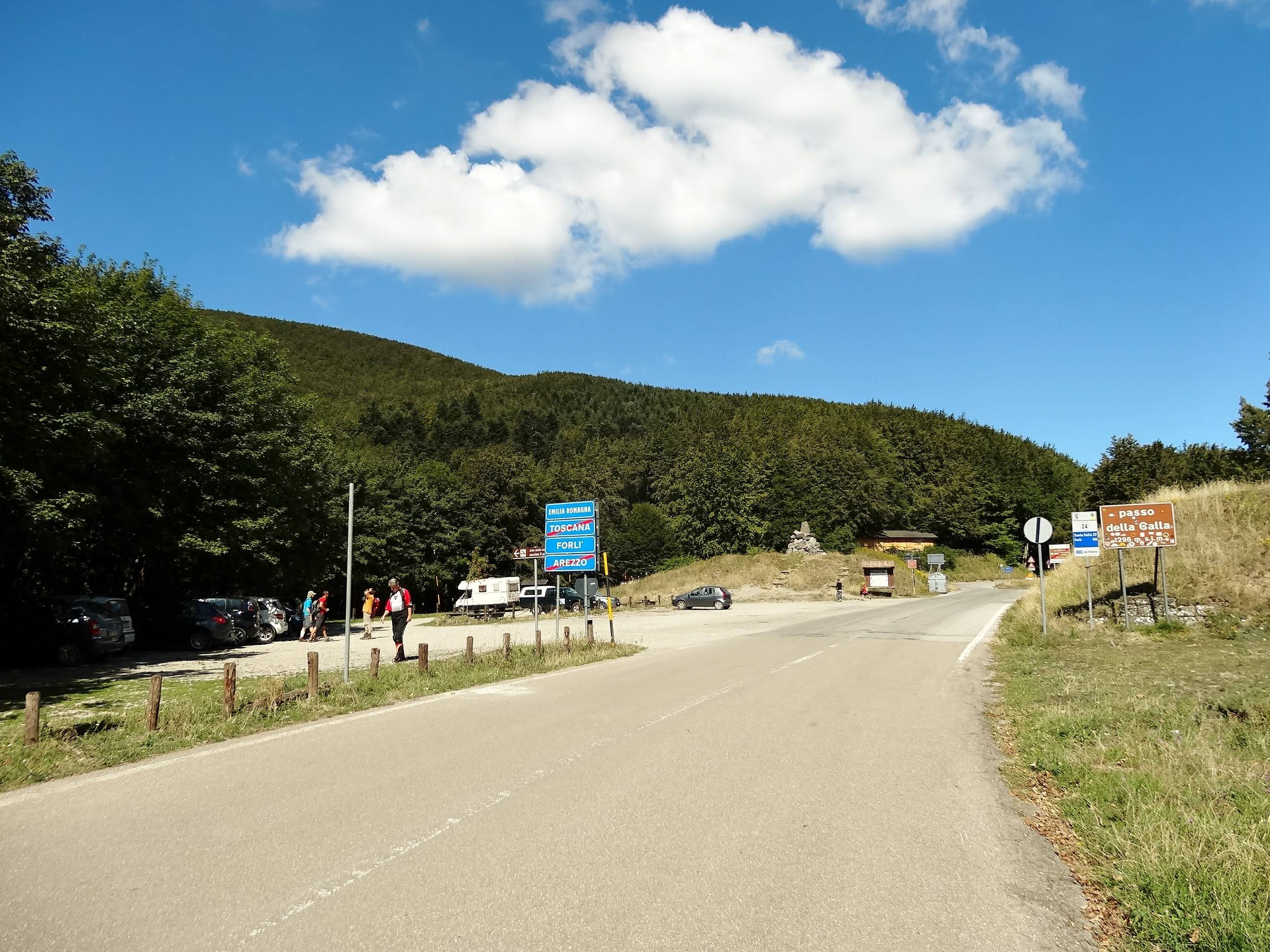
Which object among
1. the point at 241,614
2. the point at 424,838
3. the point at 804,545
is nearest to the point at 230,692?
the point at 424,838

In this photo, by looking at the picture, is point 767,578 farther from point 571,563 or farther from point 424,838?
point 424,838

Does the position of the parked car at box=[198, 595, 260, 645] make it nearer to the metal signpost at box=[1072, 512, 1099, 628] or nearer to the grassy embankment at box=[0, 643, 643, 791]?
the grassy embankment at box=[0, 643, 643, 791]

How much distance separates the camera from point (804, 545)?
73750 millimetres

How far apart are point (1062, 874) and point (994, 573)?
4112 inches

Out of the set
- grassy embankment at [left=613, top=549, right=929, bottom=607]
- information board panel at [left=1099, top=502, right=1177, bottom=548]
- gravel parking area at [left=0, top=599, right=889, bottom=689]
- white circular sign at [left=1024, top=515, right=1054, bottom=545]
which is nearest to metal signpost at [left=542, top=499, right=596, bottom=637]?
gravel parking area at [left=0, top=599, right=889, bottom=689]

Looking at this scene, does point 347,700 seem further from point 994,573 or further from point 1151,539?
point 994,573

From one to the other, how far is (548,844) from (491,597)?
40174 millimetres

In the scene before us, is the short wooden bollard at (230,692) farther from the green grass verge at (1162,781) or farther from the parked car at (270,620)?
the parked car at (270,620)

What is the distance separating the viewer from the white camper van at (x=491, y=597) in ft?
144

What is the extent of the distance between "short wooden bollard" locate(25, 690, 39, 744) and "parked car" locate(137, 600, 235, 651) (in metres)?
16.8

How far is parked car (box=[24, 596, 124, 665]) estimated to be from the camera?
Answer: 57.8 ft

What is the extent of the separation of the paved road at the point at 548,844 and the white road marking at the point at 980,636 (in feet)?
27.7

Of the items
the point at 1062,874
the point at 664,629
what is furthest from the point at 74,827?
the point at 664,629

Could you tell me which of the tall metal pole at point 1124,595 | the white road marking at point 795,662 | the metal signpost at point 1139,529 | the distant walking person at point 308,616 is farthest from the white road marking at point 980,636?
the distant walking person at point 308,616
